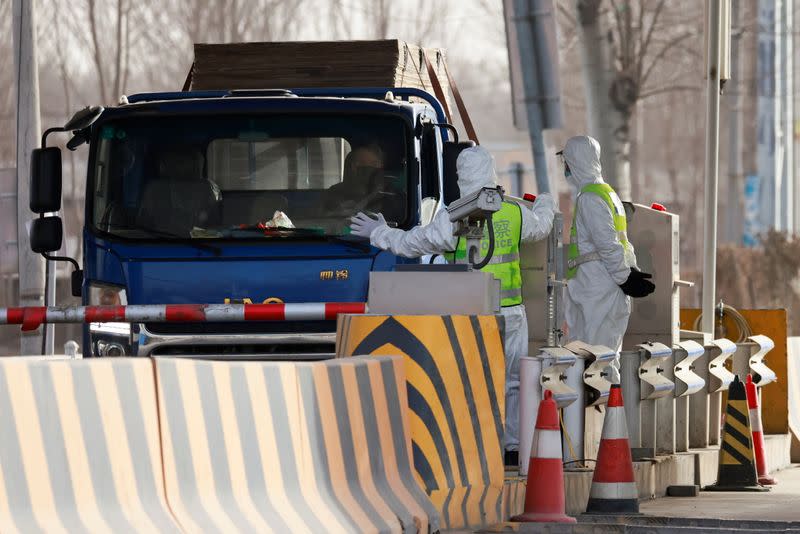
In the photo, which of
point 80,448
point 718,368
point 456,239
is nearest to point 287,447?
point 80,448

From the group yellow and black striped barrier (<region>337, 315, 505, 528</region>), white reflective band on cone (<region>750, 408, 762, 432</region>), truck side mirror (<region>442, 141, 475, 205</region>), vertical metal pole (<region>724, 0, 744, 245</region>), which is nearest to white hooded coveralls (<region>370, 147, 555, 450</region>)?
truck side mirror (<region>442, 141, 475, 205</region>)

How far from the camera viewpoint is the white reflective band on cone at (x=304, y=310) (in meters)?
11.9

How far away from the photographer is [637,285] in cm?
1280

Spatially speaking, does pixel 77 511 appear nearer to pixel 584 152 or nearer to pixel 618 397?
pixel 618 397

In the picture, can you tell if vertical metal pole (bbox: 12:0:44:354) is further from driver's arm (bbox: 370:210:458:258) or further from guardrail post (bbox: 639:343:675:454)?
driver's arm (bbox: 370:210:458:258)

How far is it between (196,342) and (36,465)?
6.42 meters

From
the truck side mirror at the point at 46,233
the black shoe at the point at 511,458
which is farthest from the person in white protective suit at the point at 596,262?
the truck side mirror at the point at 46,233

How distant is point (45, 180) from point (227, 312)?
159 centimetres

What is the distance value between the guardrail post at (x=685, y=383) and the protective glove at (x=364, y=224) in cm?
252

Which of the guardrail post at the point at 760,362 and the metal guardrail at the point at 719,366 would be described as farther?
the guardrail post at the point at 760,362

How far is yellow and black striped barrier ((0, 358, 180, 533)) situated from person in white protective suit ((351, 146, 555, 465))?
4.88 meters

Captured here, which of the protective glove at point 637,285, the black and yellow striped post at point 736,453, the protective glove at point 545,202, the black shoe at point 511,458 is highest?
the protective glove at point 545,202

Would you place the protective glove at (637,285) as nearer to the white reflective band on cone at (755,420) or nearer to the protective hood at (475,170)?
the protective hood at (475,170)

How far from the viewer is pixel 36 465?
6.00 meters
